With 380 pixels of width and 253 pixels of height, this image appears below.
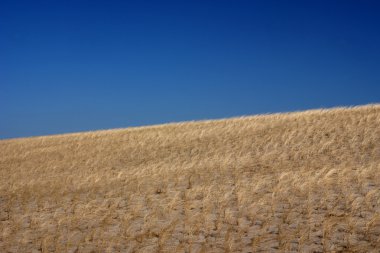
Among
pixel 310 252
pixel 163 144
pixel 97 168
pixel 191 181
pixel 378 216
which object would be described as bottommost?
pixel 310 252

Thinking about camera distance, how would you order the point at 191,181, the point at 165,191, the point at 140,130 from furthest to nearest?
1. the point at 140,130
2. the point at 191,181
3. the point at 165,191

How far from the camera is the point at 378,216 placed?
1295 centimetres

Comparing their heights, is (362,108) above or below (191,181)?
above

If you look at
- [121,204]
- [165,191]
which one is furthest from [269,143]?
[121,204]

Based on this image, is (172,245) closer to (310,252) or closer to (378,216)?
(310,252)

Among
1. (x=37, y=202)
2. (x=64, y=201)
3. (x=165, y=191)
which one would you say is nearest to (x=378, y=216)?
(x=165, y=191)

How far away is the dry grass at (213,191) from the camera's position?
41.3ft

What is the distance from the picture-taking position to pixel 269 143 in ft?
84.9

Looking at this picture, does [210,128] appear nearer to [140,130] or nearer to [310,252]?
[140,130]

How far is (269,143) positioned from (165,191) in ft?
32.2

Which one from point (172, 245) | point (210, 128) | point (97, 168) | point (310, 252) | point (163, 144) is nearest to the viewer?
point (310, 252)

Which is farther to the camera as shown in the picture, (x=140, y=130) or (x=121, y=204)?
(x=140, y=130)

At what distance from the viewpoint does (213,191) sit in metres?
17.4

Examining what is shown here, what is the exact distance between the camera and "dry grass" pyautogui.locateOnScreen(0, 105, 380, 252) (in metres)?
12.6
